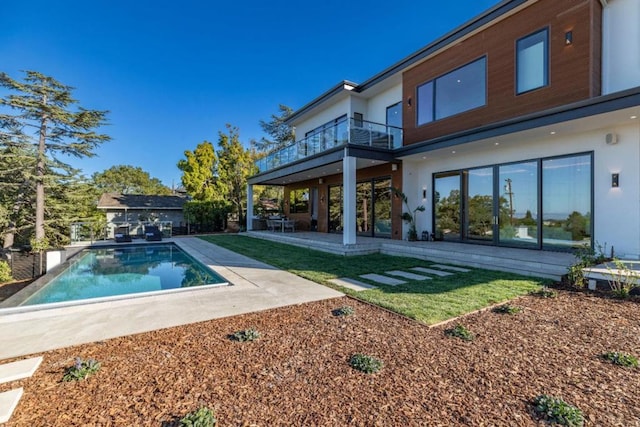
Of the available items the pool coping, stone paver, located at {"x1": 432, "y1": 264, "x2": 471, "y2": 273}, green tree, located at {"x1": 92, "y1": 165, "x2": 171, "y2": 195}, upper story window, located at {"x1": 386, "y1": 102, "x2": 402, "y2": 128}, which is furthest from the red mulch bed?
green tree, located at {"x1": 92, "y1": 165, "x2": 171, "y2": 195}

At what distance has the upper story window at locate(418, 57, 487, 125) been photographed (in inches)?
408

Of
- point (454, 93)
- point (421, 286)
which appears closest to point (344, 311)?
point (421, 286)

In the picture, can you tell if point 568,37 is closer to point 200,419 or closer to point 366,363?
point 366,363

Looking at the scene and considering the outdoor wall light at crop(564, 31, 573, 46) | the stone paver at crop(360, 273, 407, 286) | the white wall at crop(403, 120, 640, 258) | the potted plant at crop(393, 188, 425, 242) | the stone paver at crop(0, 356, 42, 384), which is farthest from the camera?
the potted plant at crop(393, 188, 425, 242)

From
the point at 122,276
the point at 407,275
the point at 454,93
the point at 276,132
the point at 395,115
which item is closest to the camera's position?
the point at 407,275

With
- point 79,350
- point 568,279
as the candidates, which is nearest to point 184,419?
point 79,350

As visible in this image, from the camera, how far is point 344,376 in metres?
3.01

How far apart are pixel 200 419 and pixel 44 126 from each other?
64.1 feet

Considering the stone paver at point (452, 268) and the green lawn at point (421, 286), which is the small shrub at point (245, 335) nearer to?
the green lawn at point (421, 286)

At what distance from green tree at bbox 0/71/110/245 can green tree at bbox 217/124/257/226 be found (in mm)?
9609

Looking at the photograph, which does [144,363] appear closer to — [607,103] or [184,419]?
[184,419]

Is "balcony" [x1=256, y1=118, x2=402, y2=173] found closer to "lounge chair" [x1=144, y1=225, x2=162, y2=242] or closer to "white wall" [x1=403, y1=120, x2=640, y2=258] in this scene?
"white wall" [x1=403, y1=120, x2=640, y2=258]

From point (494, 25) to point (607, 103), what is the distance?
15.9ft

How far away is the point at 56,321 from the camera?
14.5 ft
